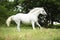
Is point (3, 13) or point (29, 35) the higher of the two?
point (3, 13)

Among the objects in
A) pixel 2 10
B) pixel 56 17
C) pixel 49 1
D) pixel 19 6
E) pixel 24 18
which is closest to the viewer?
pixel 2 10

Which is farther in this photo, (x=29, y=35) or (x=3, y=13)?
(x=29, y=35)

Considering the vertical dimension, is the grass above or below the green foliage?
below

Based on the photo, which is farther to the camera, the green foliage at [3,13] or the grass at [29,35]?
the grass at [29,35]

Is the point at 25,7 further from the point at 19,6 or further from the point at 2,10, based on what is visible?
the point at 2,10

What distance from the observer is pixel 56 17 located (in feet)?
72.0

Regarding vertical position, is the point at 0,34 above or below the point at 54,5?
below

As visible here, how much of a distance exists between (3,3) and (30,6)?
619 inches

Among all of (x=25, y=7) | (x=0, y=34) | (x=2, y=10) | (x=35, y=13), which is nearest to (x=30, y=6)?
(x=25, y=7)

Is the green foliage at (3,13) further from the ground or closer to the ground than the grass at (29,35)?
further from the ground

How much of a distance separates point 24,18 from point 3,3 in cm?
552

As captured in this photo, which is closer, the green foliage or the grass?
the green foliage

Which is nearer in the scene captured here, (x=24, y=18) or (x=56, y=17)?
(x=24, y=18)

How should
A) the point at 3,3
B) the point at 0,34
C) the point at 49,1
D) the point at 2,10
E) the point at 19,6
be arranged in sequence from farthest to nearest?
the point at 19,6 → the point at 49,1 → the point at 0,34 → the point at 3,3 → the point at 2,10
